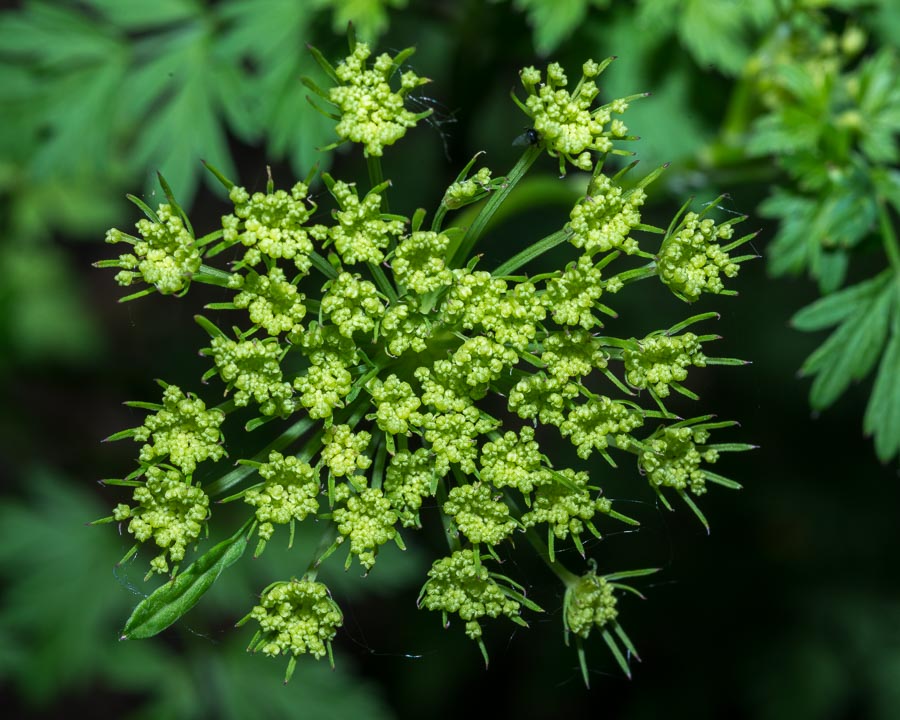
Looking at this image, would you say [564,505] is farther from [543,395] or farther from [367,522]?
[367,522]

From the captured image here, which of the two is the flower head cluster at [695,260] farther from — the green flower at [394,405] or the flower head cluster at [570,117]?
the green flower at [394,405]

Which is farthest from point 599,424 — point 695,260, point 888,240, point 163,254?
point 888,240

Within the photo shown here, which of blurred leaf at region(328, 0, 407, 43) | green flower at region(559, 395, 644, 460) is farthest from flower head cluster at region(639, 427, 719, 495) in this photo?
blurred leaf at region(328, 0, 407, 43)

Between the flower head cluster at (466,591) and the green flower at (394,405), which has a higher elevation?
the green flower at (394,405)

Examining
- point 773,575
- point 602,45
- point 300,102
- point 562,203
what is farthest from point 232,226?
point 773,575

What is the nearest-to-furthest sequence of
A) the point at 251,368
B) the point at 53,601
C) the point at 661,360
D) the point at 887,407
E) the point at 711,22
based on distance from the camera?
1. the point at 251,368
2. the point at 661,360
3. the point at 887,407
4. the point at 711,22
5. the point at 53,601

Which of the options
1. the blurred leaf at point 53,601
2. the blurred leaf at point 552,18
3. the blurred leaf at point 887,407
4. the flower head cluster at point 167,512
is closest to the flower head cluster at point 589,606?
the flower head cluster at point 167,512
